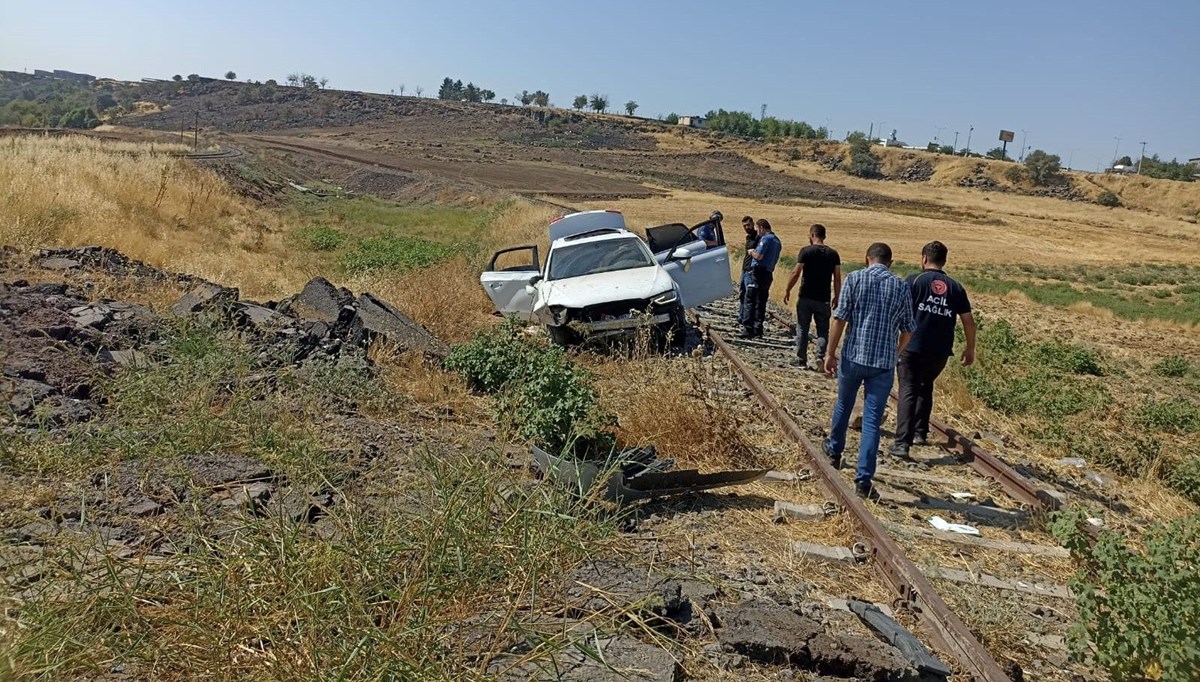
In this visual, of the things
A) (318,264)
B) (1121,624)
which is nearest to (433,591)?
(1121,624)

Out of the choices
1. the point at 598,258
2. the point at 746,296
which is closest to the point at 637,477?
the point at 598,258

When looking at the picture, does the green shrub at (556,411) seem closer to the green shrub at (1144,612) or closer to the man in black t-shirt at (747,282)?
the green shrub at (1144,612)

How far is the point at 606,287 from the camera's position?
34.9 ft

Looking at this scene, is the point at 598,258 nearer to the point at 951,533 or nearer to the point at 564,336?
the point at 564,336

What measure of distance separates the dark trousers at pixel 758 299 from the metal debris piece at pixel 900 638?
779 cm

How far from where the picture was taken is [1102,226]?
66.0 metres

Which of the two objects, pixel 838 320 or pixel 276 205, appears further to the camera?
pixel 276 205

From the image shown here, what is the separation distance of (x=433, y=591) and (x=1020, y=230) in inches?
2460

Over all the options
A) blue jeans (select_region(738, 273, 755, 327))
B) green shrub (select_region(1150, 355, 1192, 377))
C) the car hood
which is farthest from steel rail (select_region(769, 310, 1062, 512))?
green shrub (select_region(1150, 355, 1192, 377))

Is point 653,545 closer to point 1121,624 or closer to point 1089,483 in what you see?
point 1121,624

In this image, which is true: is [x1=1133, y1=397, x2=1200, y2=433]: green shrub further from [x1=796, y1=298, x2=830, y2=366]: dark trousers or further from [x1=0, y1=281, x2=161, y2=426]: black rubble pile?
[x1=0, y1=281, x2=161, y2=426]: black rubble pile

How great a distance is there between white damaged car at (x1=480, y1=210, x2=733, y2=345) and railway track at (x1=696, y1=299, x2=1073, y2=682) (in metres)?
1.49

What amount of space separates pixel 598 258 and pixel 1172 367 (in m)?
10.2

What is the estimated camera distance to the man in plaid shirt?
618 centimetres
